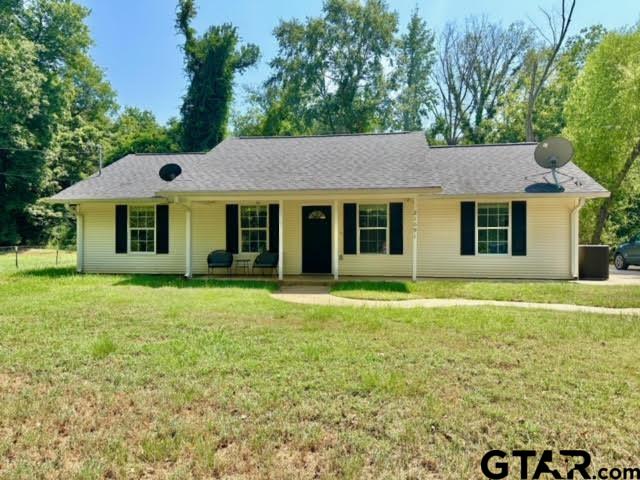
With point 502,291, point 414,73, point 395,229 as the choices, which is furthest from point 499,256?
point 414,73

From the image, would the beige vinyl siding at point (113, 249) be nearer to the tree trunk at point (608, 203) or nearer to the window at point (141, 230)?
the window at point (141, 230)

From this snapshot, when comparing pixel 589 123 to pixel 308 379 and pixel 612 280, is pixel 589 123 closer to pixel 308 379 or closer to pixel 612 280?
pixel 612 280

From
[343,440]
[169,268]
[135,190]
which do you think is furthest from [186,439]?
[135,190]

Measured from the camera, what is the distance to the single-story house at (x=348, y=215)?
10.6 m

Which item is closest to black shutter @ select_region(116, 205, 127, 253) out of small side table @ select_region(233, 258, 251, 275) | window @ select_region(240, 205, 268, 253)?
small side table @ select_region(233, 258, 251, 275)

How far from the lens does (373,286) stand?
9.62m

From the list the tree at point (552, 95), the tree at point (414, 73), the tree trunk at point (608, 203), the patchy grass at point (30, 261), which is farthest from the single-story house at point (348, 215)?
the tree at point (414, 73)

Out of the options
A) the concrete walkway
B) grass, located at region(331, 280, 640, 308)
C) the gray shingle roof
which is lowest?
the concrete walkway

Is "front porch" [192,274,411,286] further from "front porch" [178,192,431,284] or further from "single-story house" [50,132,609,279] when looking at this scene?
"single-story house" [50,132,609,279]

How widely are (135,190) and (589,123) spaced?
18491 millimetres

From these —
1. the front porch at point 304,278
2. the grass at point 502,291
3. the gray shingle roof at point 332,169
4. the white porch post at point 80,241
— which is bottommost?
the grass at point 502,291

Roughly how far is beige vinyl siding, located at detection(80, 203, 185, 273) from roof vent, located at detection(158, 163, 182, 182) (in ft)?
3.75

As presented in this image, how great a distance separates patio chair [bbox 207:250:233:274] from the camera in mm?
11445

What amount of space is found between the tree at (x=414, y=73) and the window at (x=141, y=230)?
75.1 feet
